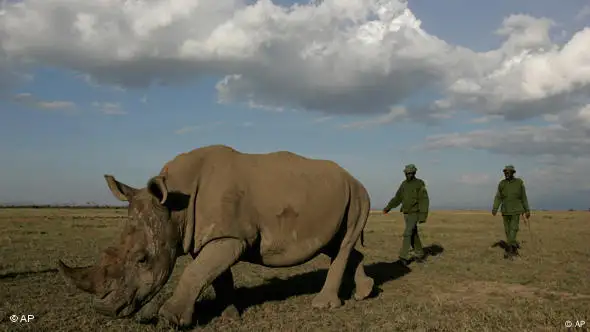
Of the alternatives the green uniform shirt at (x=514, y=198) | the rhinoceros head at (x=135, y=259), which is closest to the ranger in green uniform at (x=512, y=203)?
the green uniform shirt at (x=514, y=198)

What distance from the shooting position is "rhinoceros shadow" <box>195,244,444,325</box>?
27.2 ft

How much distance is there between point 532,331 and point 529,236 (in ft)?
60.5

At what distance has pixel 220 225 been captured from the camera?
23.9 feet

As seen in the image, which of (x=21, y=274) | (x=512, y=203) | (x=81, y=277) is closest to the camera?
(x=81, y=277)

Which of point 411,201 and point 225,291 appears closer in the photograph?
point 225,291

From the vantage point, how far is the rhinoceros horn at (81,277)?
6.21 meters

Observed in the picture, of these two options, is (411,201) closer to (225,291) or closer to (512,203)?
(512,203)

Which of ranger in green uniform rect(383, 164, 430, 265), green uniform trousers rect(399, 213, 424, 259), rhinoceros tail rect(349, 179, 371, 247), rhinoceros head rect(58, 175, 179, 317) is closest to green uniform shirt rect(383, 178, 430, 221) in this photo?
ranger in green uniform rect(383, 164, 430, 265)

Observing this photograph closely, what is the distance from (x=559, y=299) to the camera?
30.8 feet

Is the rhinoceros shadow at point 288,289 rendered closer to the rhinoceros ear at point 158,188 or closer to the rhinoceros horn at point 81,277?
the rhinoceros horn at point 81,277

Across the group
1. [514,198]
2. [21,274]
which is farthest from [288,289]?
[514,198]

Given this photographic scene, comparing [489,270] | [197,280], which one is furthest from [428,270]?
[197,280]

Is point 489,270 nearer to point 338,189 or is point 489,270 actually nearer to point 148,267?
point 338,189

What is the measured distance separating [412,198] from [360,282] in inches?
207
